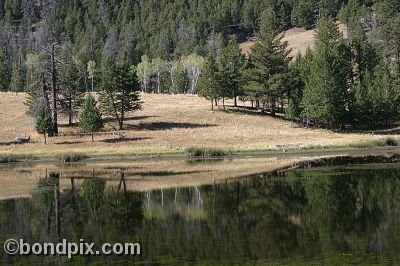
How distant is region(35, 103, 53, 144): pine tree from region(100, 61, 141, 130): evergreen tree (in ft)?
29.6

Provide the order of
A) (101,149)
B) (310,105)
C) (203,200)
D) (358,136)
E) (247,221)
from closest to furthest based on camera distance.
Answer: (247,221)
(203,200)
(101,149)
(358,136)
(310,105)

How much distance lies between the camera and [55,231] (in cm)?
2269

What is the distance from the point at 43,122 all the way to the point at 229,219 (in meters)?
49.8

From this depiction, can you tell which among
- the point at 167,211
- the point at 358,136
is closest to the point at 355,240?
the point at 167,211

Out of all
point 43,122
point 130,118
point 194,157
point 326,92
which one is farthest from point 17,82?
point 194,157

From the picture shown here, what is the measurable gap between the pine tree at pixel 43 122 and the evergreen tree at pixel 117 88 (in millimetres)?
9034

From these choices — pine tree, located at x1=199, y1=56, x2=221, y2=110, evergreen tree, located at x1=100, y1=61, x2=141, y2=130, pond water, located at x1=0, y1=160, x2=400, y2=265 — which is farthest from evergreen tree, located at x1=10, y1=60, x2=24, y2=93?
pond water, located at x1=0, y1=160, x2=400, y2=265

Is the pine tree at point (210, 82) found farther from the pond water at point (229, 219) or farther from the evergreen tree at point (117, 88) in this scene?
the pond water at point (229, 219)

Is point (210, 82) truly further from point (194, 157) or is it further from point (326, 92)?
point (194, 157)

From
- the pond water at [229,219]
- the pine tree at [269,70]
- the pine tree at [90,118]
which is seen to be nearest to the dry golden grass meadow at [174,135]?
the pine tree at [90,118]

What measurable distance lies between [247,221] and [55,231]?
25.4 ft

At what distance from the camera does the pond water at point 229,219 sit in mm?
17719

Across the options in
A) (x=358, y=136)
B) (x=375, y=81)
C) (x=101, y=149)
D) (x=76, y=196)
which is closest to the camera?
(x=76, y=196)

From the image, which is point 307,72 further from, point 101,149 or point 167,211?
point 167,211
